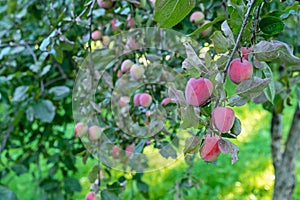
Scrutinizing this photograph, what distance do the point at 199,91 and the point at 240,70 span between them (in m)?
0.07

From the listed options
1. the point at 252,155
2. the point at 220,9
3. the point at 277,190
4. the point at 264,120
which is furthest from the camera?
the point at 264,120

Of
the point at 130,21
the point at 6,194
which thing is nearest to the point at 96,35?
the point at 130,21

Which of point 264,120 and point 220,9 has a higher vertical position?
point 220,9

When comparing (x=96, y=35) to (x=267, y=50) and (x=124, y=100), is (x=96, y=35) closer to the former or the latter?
(x=124, y=100)

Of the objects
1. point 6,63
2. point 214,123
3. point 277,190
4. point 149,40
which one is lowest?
point 277,190

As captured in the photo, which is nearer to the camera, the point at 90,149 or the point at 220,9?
the point at 90,149

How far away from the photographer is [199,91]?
509 millimetres

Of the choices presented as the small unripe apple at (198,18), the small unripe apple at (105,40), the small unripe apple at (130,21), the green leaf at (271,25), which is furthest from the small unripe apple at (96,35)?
the green leaf at (271,25)

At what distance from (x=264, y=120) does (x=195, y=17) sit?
312 centimetres

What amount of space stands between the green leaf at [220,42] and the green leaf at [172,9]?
0.04 metres

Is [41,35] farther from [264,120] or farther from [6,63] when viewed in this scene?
[264,120]

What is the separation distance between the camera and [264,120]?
13.2 ft

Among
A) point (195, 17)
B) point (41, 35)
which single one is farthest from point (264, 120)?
point (195, 17)

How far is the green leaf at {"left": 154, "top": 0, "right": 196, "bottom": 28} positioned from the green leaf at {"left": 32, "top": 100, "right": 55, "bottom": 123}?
→ 2.47ft
